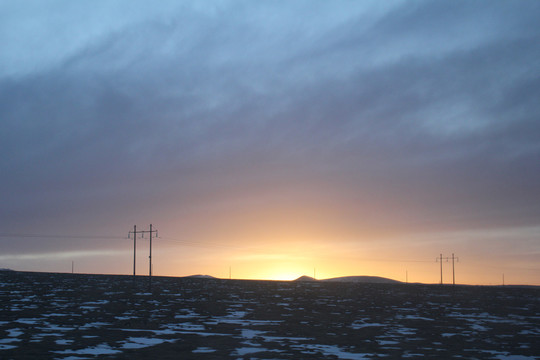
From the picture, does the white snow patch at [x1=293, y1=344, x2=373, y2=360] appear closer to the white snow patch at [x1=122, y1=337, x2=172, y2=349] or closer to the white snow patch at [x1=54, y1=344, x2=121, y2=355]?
the white snow patch at [x1=122, y1=337, x2=172, y2=349]

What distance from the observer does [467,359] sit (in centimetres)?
2094

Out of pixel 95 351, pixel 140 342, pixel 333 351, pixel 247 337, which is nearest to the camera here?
pixel 95 351

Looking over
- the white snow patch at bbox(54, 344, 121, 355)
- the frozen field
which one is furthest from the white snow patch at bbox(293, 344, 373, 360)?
the white snow patch at bbox(54, 344, 121, 355)

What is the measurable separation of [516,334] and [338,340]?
11.6 meters

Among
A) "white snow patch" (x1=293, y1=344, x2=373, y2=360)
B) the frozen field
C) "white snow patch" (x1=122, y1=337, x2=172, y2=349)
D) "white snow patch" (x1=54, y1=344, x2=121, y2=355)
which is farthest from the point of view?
"white snow patch" (x1=122, y1=337, x2=172, y2=349)

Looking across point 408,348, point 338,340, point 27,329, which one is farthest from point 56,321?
point 408,348

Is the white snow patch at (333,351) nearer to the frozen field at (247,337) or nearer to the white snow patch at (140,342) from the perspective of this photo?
the frozen field at (247,337)

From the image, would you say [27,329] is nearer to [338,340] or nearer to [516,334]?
[338,340]

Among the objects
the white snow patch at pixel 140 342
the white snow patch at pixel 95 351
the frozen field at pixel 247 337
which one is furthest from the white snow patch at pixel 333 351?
the white snow patch at pixel 95 351

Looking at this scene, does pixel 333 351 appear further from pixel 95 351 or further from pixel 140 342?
pixel 95 351

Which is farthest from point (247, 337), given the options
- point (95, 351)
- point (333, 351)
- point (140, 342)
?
point (95, 351)

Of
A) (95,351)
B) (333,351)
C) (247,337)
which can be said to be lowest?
(247,337)

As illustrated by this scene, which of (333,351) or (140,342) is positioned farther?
(140,342)

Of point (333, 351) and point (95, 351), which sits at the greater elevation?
point (95, 351)
